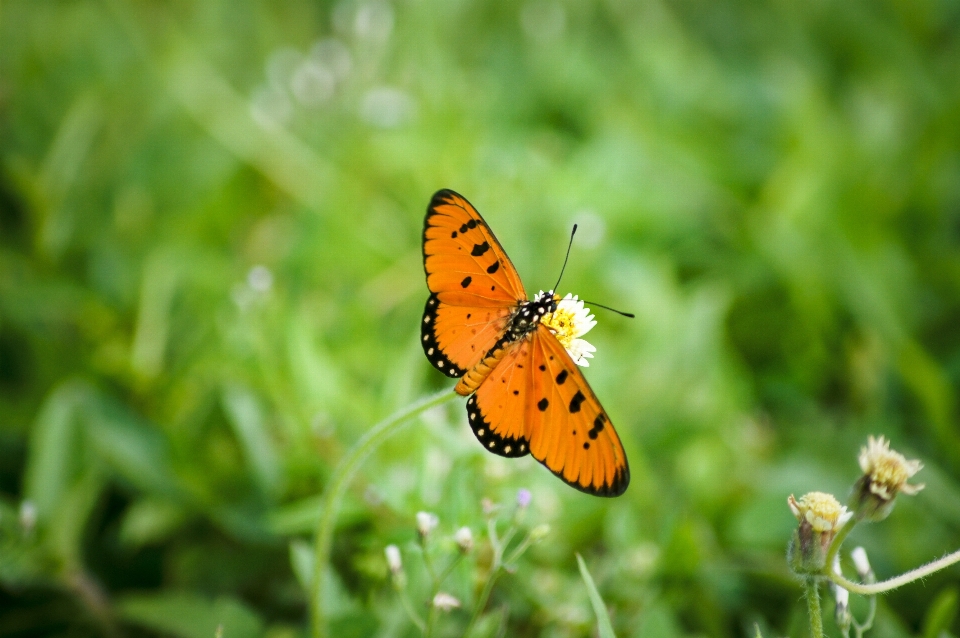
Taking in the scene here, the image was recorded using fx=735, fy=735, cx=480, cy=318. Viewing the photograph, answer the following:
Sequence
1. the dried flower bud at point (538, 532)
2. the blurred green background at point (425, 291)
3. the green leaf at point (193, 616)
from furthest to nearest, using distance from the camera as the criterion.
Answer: the blurred green background at point (425, 291) → the green leaf at point (193, 616) → the dried flower bud at point (538, 532)

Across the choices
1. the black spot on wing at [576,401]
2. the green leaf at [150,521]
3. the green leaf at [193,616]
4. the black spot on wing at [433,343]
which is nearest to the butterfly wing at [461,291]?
the black spot on wing at [433,343]

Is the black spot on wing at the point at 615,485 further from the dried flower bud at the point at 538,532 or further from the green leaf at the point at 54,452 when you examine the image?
the green leaf at the point at 54,452

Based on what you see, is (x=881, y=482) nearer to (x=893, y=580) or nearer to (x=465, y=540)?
(x=893, y=580)

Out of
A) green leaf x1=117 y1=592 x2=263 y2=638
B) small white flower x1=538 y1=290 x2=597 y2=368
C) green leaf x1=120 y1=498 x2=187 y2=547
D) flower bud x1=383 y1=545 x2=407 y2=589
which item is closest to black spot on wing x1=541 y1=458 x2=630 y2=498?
small white flower x1=538 y1=290 x2=597 y2=368

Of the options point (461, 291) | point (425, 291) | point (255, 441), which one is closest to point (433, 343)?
point (461, 291)

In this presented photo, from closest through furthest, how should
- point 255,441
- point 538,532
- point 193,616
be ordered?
point 538,532
point 193,616
point 255,441

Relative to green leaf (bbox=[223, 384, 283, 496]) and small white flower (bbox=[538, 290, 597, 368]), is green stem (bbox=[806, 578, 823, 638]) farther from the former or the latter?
green leaf (bbox=[223, 384, 283, 496])

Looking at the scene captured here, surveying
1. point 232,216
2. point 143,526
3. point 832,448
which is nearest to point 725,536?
point 832,448
